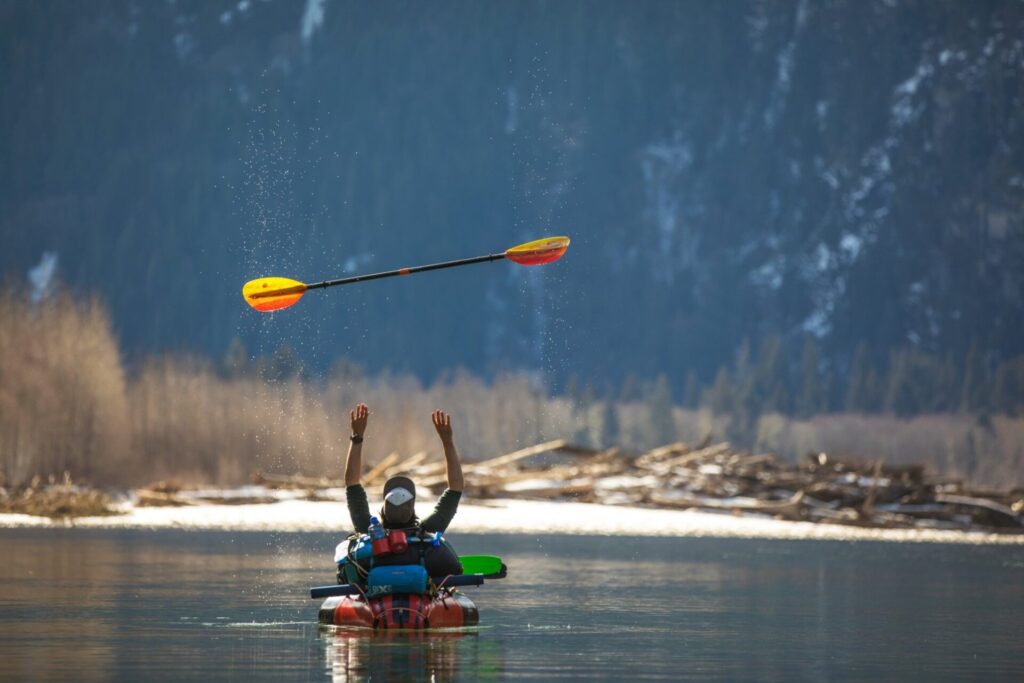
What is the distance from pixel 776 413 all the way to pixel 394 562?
154 m

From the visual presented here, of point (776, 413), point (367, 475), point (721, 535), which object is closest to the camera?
point (721, 535)

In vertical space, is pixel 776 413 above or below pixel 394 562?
above

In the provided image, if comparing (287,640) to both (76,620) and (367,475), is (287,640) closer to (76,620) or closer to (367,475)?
(76,620)

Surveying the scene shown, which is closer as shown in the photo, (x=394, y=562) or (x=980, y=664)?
(x=980, y=664)

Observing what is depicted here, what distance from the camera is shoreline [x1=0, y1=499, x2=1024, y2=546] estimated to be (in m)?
49.3

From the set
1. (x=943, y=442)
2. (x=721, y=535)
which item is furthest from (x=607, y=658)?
(x=943, y=442)

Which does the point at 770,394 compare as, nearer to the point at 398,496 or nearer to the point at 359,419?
the point at 359,419

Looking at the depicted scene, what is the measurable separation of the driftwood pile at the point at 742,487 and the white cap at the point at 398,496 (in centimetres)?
3434

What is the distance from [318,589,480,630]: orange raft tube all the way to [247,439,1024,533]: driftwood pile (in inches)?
1347

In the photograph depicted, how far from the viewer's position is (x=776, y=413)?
173125mm

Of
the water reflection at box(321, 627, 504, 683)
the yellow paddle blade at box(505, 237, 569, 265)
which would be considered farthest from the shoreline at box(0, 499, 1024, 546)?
the water reflection at box(321, 627, 504, 683)

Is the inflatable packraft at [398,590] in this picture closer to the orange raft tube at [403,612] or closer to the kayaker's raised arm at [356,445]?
the orange raft tube at [403,612]

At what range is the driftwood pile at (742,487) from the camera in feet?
187

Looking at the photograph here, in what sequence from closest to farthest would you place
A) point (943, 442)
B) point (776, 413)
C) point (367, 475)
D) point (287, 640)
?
point (287, 640) → point (367, 475) → point (943, 442) → point (776, 413)
